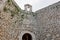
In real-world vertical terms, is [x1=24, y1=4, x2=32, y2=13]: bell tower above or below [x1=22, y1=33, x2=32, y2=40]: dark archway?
above

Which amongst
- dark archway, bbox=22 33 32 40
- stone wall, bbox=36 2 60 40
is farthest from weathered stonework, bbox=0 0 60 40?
dark archway, bbox=22 33 32 40

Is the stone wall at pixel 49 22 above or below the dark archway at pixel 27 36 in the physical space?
above

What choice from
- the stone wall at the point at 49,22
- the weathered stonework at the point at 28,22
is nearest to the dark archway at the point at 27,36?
the weathered stonework at the point at 28,22

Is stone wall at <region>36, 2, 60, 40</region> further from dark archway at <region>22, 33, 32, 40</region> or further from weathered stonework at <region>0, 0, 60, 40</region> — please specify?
dark archway at <region>22, 33, 32, 40</region>

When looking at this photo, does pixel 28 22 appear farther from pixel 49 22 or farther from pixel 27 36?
pixel 49 22

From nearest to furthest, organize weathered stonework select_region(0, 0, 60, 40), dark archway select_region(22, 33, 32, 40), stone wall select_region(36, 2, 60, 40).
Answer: weathered stonework select_region(0, 0, 60, 40), stone wall select_region(36, 2, 60, 40), dark archway select_region(22, 33, 32, 40)

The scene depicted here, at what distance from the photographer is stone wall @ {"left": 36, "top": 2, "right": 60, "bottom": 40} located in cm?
957

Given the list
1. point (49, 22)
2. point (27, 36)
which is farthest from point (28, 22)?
point (49, 22)

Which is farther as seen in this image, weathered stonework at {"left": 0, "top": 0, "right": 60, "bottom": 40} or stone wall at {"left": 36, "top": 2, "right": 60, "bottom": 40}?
stone wall at {"left": 36, "top": 2, "right": 60, "bottom": 40}

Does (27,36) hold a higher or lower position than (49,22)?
lower

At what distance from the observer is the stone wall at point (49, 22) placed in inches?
377

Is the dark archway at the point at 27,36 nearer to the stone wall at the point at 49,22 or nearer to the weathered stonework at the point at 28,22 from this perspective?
the weathered stonework at the point at 28,22

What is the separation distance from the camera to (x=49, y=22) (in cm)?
999

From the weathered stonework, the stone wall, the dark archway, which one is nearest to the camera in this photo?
the weathered stonework
